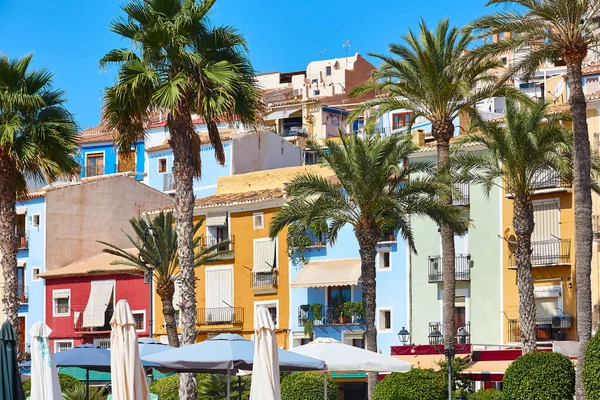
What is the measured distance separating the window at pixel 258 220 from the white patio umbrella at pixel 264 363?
3231 centimetres

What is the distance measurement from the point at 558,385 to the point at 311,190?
33.4 feet

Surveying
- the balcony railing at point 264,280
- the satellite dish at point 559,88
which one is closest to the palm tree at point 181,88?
the balcony railing at point 264,280

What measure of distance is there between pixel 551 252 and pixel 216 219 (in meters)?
17.0

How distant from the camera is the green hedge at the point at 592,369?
2711 cm

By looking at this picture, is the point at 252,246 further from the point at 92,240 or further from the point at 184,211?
the point at 184,211

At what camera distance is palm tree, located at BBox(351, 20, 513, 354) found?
34969mm

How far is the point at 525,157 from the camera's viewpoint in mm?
36125

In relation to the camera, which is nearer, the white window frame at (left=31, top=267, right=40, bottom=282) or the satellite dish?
the satellite dish

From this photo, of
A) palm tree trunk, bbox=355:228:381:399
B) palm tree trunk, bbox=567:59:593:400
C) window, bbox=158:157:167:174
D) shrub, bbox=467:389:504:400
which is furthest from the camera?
window, bbox=158:157:167:174

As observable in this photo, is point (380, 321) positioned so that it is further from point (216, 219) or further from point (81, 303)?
point (81, 303)

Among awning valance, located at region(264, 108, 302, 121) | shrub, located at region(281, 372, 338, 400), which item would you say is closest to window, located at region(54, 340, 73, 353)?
shrub, located at region(281, 372, 338, 400)

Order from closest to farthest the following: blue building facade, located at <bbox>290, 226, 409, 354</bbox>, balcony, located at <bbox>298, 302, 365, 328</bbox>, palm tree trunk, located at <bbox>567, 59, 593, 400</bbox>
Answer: palm tree trunk, located at <bbox>567, 59, 593, 400</bbox>
blue building facade, located at <bbox>290, 226, 409, 354</bbox>
balcony, located at <bbox>298, 302, 365, 328</bbox>

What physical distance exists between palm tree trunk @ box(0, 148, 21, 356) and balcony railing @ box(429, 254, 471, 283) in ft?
68.2

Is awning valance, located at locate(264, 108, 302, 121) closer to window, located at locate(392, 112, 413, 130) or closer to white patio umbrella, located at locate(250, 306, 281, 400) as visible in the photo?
window, located at locate(392, 112, 413, 130)
